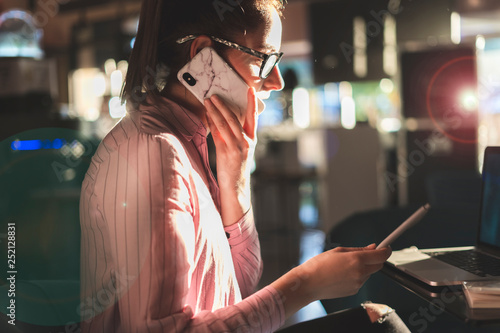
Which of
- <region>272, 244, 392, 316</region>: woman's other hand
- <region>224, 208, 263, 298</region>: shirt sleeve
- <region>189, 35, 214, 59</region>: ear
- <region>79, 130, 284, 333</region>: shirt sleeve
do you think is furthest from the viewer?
<region>224, 208, 263, 298</region>: shirt sleeve

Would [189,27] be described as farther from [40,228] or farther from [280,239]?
[280,239]

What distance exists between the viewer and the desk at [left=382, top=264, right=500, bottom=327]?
2.49 feet

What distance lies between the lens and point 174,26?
0.92 meters

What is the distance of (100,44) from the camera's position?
24.4 feet

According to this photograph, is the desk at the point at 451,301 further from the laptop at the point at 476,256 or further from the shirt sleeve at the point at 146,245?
the shirt sleeve at the point at 146,245

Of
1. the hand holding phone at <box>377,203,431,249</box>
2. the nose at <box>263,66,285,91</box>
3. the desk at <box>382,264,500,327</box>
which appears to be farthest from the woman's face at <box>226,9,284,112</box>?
the desk at <box>382,264,500,327</box>

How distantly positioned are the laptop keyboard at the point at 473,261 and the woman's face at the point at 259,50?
545 millimetres

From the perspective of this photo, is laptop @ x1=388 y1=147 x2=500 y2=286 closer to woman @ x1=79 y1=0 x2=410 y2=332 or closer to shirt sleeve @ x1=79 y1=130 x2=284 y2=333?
woman @ x1=79 y1=0 x2=410 y2=332

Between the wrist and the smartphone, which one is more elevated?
the smartphone

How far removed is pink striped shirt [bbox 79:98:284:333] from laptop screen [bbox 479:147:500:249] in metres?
0.64

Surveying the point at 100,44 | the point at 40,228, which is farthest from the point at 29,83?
the point at 100,44

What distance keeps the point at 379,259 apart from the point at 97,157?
19.8 inches

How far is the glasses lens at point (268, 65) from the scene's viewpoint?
0.95m

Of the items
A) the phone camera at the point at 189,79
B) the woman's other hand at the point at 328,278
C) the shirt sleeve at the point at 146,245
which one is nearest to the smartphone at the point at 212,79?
the phone camera at the point at 189,79
